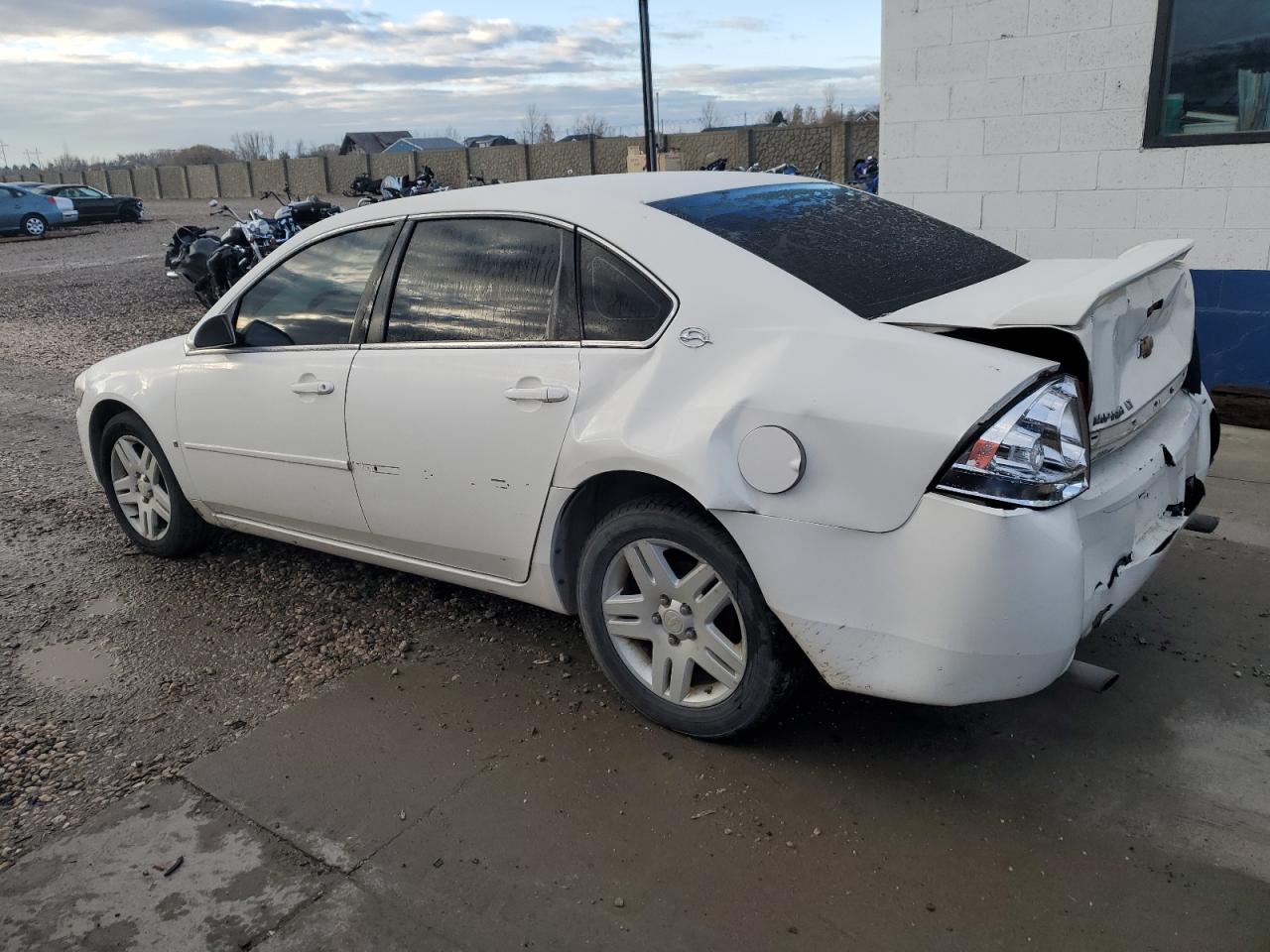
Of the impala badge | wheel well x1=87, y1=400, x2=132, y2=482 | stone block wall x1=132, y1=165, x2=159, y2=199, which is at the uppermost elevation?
stone block wall x1=132, y1=165, x2=159, y2=199

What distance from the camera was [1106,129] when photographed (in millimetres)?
6246

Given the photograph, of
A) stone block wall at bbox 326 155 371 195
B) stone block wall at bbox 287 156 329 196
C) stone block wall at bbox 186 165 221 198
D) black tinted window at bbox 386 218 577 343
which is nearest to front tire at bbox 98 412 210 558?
black tinted window at bbox 386 218 577 343

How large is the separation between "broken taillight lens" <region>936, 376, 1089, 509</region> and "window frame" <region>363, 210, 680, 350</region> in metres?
0.97

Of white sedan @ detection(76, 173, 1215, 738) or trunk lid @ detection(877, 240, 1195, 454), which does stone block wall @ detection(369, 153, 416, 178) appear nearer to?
white sedan @ detection(76, 173, 1215, 738)

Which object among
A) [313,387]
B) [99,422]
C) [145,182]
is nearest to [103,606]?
[99,422]

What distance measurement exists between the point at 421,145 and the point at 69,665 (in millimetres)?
46372

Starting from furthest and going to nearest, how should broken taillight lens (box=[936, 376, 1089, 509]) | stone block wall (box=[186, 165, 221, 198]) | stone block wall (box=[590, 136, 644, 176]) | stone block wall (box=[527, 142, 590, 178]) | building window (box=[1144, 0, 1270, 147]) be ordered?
stone block wall (box=[186, 165, 221, 198]), stone block wall (box=[527, 142, 590, 178]), stone block wall (box=[590, 136, 644, 176]), building window (box=[1144, 0, 1270, 147]), broken taillight lens (box=[936, 376, 1089, 509])

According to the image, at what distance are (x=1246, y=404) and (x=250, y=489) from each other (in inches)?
217

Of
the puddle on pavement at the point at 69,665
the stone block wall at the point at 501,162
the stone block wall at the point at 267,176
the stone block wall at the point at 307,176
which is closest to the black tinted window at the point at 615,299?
the puddle on pavement at the point at 69,665

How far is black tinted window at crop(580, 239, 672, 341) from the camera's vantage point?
9.87 feet

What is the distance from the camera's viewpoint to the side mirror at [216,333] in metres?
4.12

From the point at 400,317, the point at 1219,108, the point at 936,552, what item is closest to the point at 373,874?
the point at 936,552

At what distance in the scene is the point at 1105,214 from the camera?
6359 millimetres

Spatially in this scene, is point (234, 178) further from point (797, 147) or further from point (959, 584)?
point (959, 584)
